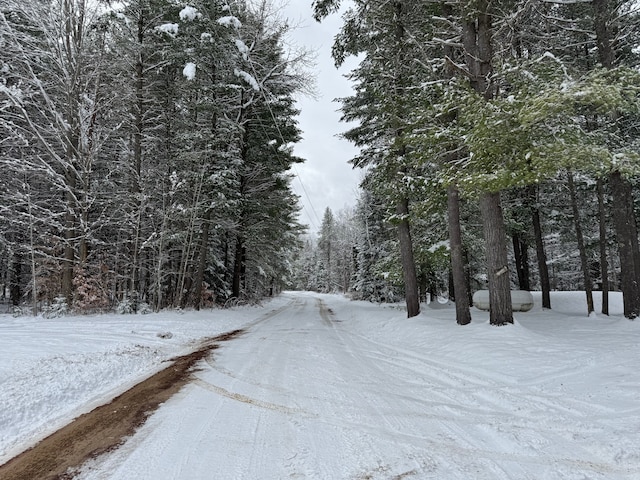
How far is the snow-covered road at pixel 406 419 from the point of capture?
2281 mm

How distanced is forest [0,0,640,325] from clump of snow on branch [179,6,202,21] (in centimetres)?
13

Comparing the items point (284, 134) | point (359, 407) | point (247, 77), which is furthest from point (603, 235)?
point (247, 77)

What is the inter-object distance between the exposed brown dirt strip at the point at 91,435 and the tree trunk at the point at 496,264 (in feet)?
19.5

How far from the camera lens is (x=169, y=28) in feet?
40.3

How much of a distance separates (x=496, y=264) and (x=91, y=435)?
710 cm

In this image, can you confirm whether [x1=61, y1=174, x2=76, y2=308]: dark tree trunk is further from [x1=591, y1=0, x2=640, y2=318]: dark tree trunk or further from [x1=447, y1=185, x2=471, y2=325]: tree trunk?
[x1=591, y1=0, x2=640, y2=318]: dark tree trunk

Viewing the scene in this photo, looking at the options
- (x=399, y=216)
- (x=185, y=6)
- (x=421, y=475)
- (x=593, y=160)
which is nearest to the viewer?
(x=421, y=475)

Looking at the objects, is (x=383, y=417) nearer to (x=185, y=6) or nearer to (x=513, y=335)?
(x=513, y=335)

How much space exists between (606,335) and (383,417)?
21.3 ft

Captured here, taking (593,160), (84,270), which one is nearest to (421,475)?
(593,160)

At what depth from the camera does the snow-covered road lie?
2.28m

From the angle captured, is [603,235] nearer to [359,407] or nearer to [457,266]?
[457,266]

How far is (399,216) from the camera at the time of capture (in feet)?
35.0

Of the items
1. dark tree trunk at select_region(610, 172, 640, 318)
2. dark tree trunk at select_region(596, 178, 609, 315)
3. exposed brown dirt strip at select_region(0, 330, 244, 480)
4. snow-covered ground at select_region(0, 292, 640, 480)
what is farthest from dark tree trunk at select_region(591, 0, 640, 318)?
exposed brown dirt strip at select_region(0, 330, 244, 480)
